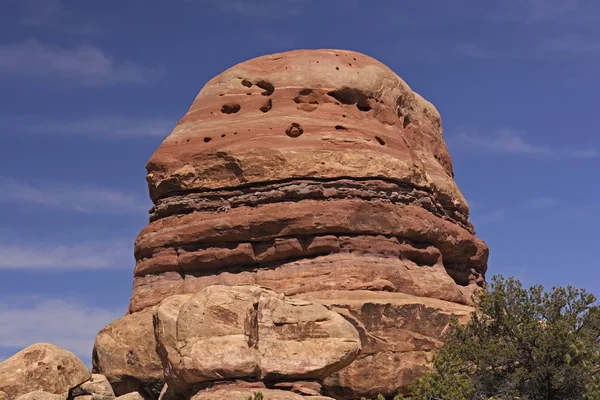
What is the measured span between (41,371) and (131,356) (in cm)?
322

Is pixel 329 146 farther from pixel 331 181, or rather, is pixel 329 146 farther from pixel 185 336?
pixel 185 336

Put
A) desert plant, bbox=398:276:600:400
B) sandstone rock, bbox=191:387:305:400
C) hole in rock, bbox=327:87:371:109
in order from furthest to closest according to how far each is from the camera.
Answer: hole in rock, bbox=327:87:371:109
desert plant, bbox=398:276:600:400
sandstone rock, bbox=191:387:305:400

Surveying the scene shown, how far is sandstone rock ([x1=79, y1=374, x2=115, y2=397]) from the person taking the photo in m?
31.5

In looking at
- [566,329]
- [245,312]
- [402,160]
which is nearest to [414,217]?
[402,160]

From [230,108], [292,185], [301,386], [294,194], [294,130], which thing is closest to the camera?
[301,386]

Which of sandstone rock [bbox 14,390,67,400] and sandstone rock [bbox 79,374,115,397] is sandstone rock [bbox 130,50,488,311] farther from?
sandstone rock [bbox 14,390,67,400]

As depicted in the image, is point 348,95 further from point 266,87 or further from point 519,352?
point 519,352

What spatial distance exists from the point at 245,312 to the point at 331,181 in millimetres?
11040

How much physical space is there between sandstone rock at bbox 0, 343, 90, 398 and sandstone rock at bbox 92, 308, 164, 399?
1.47 m

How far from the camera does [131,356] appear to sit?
33062 mm

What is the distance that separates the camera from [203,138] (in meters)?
36.0

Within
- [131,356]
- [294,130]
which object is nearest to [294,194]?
[294,130]

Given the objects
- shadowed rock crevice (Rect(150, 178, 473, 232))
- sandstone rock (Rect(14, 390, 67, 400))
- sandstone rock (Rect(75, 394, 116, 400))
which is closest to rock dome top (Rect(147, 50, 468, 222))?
shadowed rock crevice (Rect(150, 178, 473, 232))

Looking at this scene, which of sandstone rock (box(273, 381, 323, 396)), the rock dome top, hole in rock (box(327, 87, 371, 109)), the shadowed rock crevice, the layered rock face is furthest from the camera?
hole in rock (box(327, 87, 371, 109))
